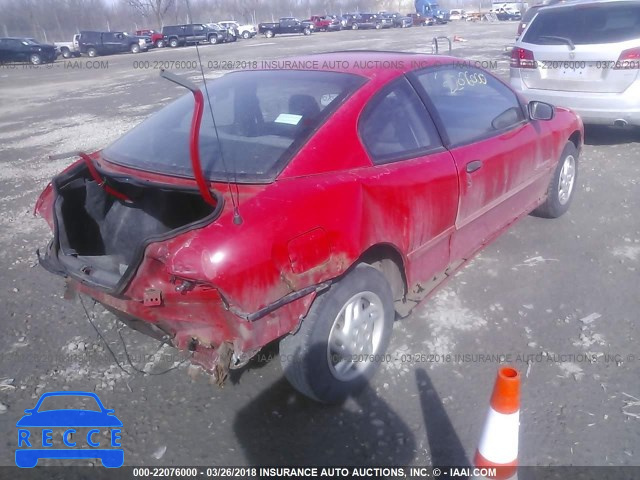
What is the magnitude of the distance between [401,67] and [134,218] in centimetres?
178

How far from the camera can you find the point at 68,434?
8.75 ft

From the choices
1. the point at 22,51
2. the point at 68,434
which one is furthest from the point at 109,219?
the point at 22,51

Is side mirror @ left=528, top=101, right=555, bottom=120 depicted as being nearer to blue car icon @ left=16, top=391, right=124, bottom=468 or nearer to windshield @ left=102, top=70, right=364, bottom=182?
windshield @ left=102, top=70, right=364, bottom=182

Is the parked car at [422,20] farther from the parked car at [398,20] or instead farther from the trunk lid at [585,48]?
the trunk lid at [585,48]

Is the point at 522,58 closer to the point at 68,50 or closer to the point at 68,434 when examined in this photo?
the point at 68,434

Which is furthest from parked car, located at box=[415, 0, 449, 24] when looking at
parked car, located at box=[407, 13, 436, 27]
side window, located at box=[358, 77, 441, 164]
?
side window, located at box=[358, 77, 441, 164]

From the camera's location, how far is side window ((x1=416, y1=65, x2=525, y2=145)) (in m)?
3.32

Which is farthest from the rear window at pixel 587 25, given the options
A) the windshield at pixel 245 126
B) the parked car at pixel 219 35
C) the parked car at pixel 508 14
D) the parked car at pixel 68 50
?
the parked car at pixel 508 14

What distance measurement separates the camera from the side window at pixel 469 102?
332 cm

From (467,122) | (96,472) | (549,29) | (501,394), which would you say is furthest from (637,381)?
(549,29)

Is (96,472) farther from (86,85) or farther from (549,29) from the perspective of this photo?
(86,85)

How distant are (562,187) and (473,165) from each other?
1.99 m

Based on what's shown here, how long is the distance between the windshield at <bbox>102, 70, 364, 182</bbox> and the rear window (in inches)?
193

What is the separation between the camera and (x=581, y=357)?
3041mm
